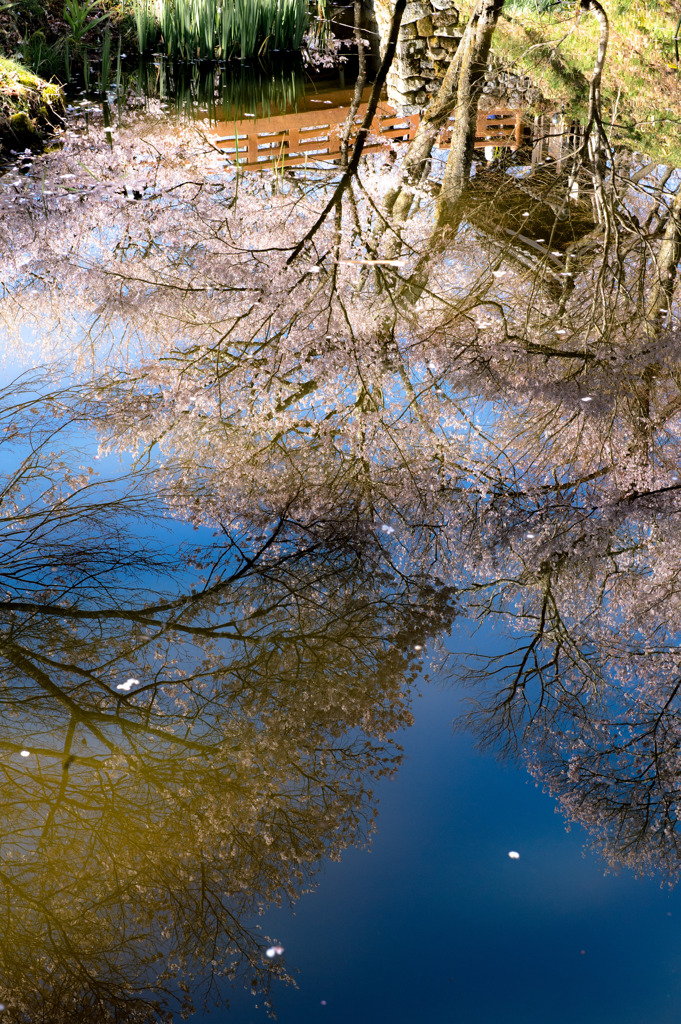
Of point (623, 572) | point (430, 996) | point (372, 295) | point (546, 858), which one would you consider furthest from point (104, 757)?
point (372, 295)

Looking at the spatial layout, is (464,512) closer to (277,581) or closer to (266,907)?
(277,581)

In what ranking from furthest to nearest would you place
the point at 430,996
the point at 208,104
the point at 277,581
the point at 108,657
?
the point at 208,104 < the point at 277,581 < the point at 108,657 < the point at 430,996

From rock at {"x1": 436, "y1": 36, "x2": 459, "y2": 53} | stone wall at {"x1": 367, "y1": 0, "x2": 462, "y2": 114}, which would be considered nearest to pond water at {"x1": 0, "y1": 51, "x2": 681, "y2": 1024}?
stone wall at {"x1": 367, "y1": 0, "x2": 462, "y2": 114}

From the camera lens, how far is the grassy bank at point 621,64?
235 inches

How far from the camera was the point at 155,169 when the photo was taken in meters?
4.98

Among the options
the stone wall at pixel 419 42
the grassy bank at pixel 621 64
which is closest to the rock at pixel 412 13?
the stone wall at pixel 419 42

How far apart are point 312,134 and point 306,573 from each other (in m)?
4.93

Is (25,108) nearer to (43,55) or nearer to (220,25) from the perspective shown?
Result: (43,55)

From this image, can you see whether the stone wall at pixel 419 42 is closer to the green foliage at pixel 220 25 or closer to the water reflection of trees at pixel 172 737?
the green foliage at pixel 220 25

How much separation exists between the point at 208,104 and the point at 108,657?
6117mm

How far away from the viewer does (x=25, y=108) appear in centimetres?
568

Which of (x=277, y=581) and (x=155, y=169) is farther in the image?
(x=155, y=169)

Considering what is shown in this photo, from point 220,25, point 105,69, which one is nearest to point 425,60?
point 220,25

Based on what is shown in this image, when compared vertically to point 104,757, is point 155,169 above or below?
above
